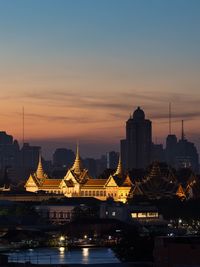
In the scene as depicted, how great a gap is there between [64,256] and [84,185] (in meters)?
44.1

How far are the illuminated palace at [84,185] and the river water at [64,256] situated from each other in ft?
112

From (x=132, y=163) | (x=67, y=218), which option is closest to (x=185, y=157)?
Result: (x=132, y=163)

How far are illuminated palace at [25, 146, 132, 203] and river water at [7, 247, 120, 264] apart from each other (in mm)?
34079

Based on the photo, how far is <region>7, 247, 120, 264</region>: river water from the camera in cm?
4091

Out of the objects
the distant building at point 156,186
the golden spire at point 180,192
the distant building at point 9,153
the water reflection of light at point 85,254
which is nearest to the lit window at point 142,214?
the distant building at point 156,186

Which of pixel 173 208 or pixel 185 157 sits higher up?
pixel 185 157

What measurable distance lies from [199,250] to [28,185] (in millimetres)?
71176

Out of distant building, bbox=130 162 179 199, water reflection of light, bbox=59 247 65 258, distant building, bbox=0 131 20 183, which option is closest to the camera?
water reflection of light, bbox=59 247 65 258

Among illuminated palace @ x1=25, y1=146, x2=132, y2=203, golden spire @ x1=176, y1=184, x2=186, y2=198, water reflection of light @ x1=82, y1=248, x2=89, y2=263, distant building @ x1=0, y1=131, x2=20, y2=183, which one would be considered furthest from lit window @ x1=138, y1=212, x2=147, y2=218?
distant building @ x1=0, y1=131, x2=20, y2=183

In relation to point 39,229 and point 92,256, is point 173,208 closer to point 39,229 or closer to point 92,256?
point 39,229

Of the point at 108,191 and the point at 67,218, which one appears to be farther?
the point at 108,191

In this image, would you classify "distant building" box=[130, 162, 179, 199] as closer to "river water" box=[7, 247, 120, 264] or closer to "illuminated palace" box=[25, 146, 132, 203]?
"illuminated palace" box=[25, 146, 132, 203]

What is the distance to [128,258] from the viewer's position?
3872 centimetres

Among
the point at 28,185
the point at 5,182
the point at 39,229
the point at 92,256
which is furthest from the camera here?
the point at 5,182
